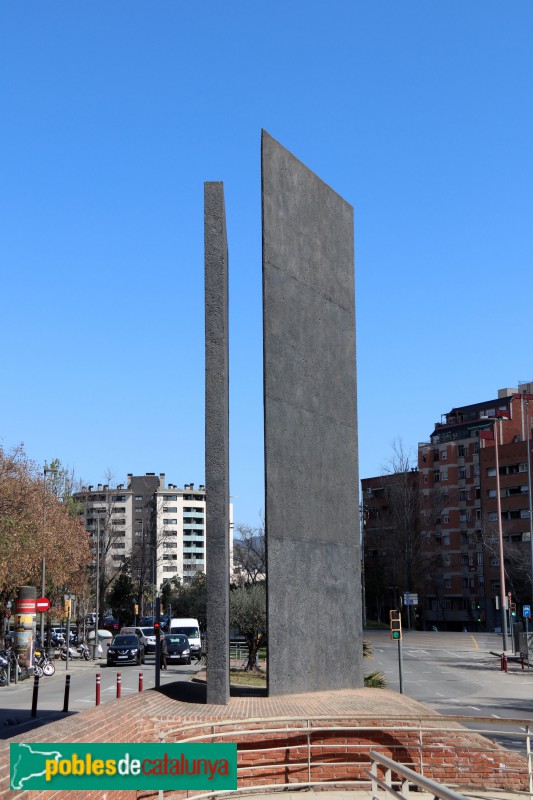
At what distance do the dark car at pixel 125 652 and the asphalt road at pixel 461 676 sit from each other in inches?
432

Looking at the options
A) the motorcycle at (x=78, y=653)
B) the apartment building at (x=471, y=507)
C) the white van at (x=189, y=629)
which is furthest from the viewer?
the apartment building at (x=471, y=507)

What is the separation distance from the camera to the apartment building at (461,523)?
96.2m

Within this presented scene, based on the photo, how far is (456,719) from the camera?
12.6m

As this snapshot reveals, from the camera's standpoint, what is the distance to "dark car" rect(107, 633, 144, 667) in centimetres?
4703

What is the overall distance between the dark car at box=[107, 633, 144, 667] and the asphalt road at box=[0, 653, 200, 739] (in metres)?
0.41

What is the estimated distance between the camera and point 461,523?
103062 mm

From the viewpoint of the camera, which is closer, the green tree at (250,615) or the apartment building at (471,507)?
the green tree at (250,615)

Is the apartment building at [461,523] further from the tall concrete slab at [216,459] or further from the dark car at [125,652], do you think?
the tall concrete slab at [216,459]

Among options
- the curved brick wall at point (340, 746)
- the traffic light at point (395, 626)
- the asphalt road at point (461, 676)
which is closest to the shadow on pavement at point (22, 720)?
the curved brick wall at point (340, 746)

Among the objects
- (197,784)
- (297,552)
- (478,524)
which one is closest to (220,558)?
(297,552)

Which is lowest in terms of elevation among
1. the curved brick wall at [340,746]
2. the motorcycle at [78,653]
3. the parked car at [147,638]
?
the motorcycle at [78,653]

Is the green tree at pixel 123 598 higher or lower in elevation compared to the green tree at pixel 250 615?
lower

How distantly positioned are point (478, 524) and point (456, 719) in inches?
3471

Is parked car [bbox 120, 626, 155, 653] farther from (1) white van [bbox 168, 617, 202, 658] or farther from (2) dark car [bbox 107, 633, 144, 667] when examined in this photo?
(2) dark car [bbox 107, 633, 144, 667]
